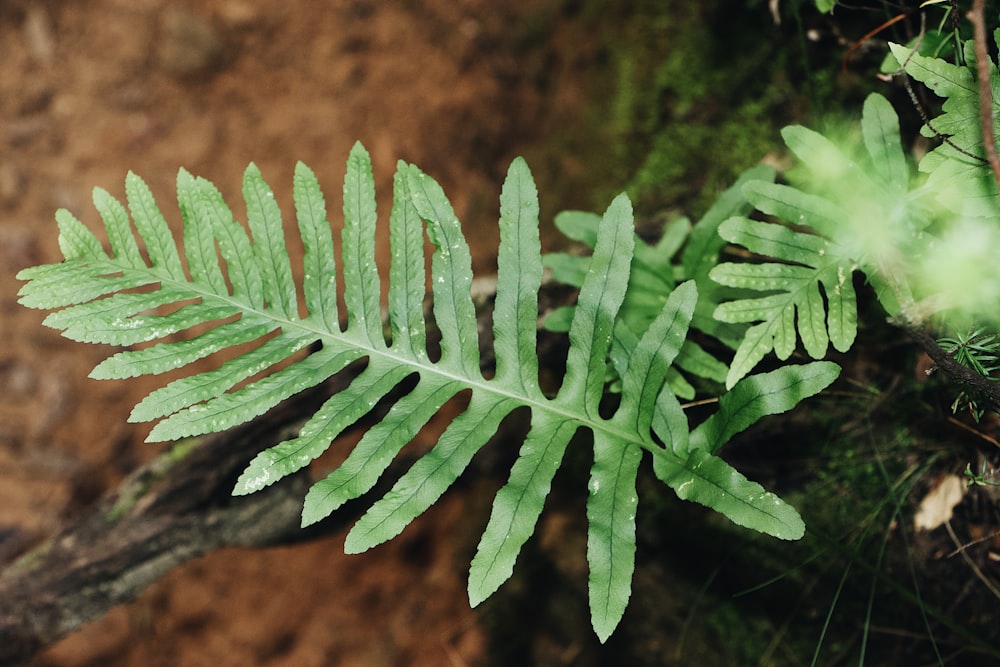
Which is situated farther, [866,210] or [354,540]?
[866,210]

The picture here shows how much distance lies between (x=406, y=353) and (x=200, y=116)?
7.78 feet

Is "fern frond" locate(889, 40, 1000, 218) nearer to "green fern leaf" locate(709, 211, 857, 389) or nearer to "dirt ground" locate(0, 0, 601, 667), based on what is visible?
"green fern leaf" locate(709, 211, 857, 389)

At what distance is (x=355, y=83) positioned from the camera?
3428mm

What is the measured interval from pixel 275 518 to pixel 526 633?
3.92 feet

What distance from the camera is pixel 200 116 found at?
344 centimetres

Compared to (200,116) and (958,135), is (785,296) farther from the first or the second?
(200,116)

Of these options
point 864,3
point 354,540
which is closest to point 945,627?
point 354,540

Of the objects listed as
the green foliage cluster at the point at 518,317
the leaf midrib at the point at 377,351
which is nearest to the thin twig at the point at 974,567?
the green foliage cluster at the point at 518,317

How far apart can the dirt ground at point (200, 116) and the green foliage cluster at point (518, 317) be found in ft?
5.33

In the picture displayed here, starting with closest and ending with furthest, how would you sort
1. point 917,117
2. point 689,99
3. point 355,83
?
point 917,117
point 689,99
point 355,83

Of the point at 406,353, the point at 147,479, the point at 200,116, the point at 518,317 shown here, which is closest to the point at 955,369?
the point at 518,317

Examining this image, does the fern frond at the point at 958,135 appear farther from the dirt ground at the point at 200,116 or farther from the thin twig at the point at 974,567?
the dirt ground at the point at 200,116

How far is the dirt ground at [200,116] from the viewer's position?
3.33 meters

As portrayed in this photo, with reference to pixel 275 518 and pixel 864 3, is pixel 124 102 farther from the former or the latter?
pixel 864 3
